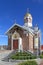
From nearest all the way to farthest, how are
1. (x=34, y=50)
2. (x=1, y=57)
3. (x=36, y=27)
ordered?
(x=1, y=57), (x=34, y=50), (x=36, y=27)

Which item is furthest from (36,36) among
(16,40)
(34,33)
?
(16,40)

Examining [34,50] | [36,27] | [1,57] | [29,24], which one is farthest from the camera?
[29,24]

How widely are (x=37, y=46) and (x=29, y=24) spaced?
261 inches

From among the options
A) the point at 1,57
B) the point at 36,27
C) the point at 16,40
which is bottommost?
the point at 1,57

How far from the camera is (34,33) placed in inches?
1447

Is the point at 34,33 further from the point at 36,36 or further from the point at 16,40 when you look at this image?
the point at 16,40

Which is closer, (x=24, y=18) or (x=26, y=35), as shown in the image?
(x=26, y=35)

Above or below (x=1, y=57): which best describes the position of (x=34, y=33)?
above

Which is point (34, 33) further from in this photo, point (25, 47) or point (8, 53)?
point (8, 53)

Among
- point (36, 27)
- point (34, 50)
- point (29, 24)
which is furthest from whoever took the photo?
point (29, 24)

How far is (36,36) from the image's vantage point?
36.3m

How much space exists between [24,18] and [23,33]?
234 inches

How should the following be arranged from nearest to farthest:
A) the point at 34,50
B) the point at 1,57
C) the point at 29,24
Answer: the point at 1,57 < the point at 34,50 < the point at 29,24

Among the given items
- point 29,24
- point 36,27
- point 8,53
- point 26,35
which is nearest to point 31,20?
point 29,24
